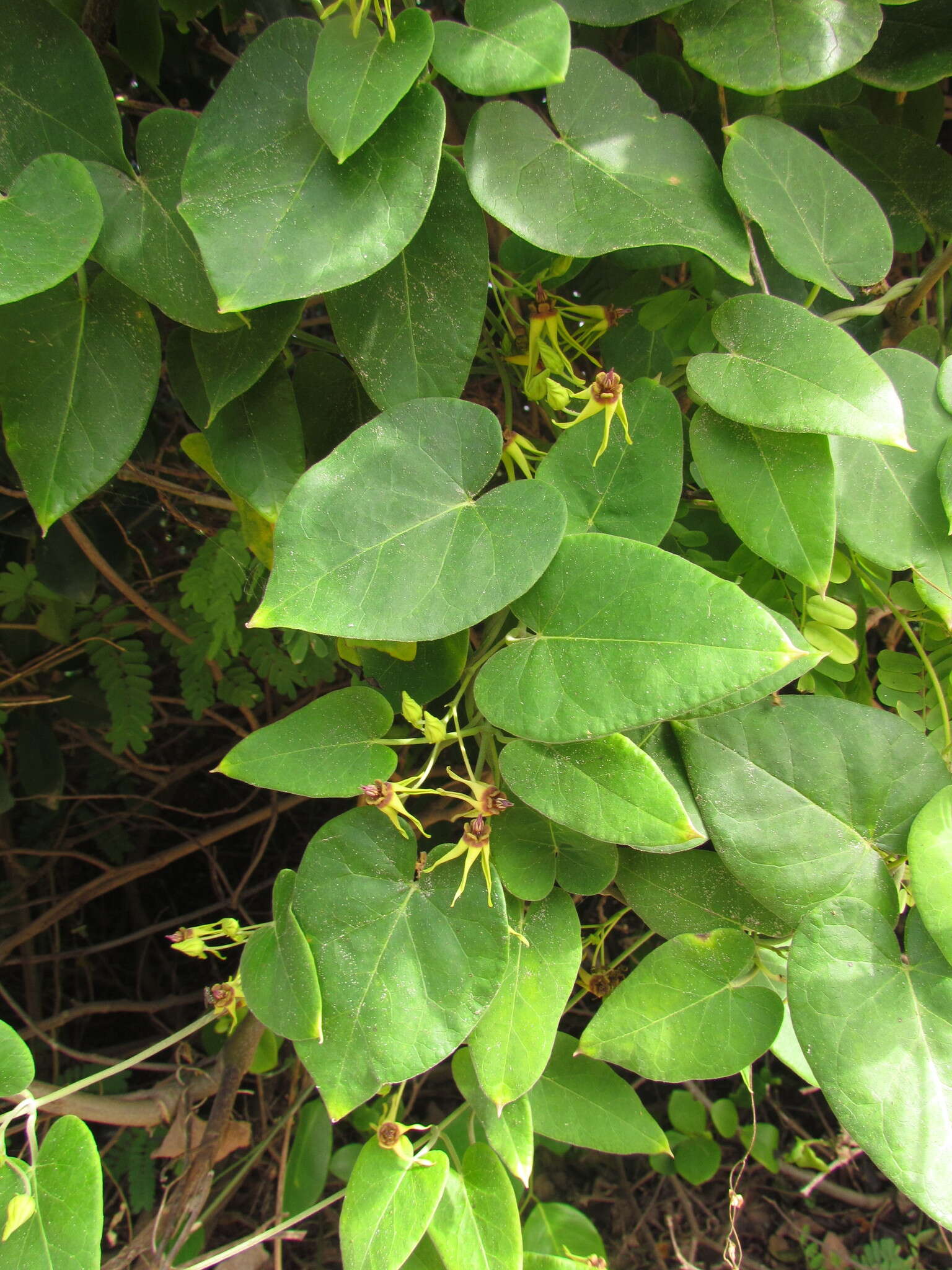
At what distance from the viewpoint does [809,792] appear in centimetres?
49

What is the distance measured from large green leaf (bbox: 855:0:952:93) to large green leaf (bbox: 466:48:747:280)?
0.22m

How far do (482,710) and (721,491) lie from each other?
0.66 feet

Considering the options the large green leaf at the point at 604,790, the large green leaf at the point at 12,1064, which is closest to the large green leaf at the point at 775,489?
the large green leaf at the point at 604,790

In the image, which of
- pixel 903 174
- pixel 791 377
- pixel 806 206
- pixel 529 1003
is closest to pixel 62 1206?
pixel 529 1003

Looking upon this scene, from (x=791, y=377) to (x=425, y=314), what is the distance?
0.22m

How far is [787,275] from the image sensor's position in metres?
0.58

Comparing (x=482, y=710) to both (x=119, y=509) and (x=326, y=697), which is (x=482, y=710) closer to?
(x=326, y=697)

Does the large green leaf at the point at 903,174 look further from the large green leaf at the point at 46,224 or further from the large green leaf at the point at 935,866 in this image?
the large green leaf at the point at 46,224

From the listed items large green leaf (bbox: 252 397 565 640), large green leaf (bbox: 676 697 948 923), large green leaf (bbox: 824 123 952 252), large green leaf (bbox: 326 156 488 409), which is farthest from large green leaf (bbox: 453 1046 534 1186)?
large green leaf (bbox: 824 123 952 252)

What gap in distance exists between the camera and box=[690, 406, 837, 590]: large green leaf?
458mm

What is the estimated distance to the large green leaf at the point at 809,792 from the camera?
1.56ft

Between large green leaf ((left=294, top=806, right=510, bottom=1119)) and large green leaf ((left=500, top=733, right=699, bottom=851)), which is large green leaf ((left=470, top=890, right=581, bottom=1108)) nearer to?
large green leaf ((left=294, top=806, right=510, bottom=1119))

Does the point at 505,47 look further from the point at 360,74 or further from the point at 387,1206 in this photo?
the point at 387,1206

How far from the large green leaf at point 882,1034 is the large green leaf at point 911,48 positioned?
586mm
